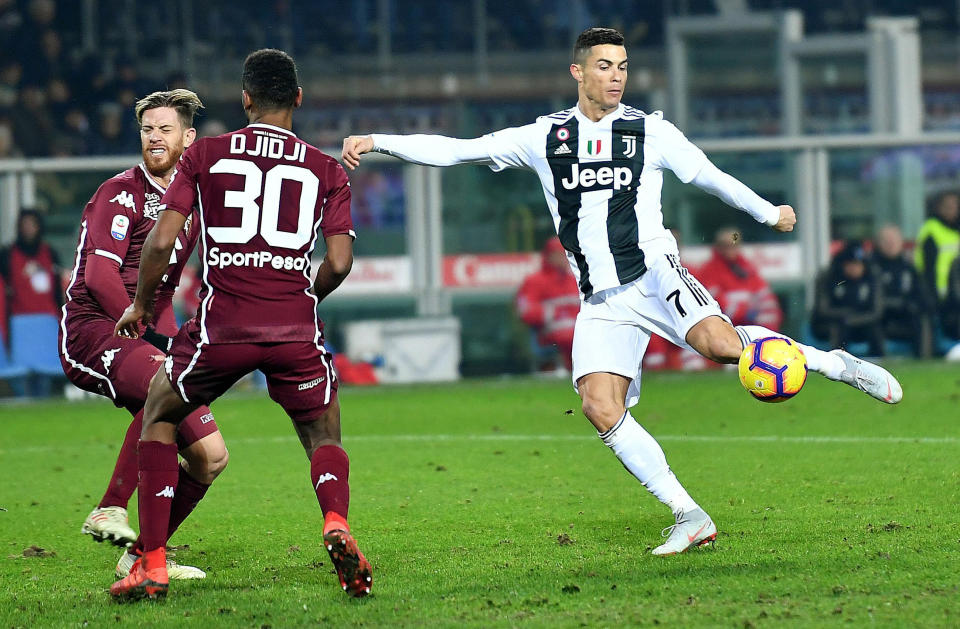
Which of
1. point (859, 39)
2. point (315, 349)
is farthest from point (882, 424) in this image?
point (859, 39)

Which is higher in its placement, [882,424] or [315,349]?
[315,349]

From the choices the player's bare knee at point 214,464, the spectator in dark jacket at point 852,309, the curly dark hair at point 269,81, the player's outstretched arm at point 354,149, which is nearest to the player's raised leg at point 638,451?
the player's outstretched arm at point 354,149

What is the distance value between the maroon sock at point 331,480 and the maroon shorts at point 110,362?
33.1 inches

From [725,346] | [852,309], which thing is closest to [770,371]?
[725,346]

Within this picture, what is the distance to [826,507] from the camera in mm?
6496

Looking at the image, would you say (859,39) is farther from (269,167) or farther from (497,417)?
(269,167)

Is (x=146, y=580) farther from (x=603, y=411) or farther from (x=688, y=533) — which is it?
(x=688, y=533)

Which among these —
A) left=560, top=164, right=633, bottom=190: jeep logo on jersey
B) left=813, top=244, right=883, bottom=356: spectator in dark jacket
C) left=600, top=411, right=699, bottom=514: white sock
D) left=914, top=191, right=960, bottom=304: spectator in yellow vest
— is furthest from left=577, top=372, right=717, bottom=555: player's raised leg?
left=914, top=191, right=960, bottom=304: spectator in yellow vest

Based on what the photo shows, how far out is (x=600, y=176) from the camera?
5906 millimetres

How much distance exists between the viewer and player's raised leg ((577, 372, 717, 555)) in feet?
18.4

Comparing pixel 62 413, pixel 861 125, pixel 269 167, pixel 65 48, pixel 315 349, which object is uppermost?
pixel 65 48

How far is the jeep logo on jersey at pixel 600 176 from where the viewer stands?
5.91m

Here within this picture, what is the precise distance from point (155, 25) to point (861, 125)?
37.2ft

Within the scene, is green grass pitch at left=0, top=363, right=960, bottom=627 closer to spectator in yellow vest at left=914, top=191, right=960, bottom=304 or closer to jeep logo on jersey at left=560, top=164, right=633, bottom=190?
jeep logo on jersey at left=560, top=164, right=633, bottom=190
